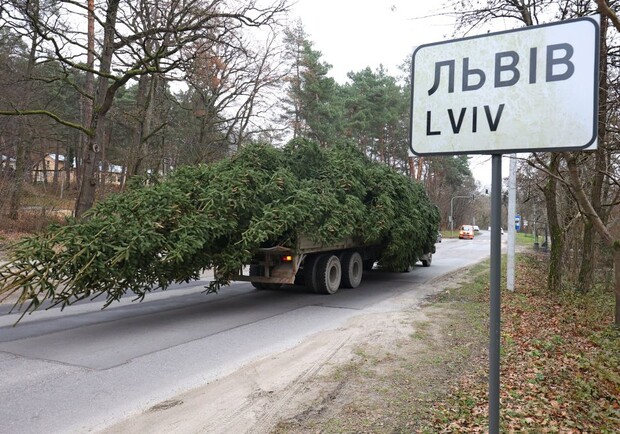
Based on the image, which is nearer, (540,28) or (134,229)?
(540,28)

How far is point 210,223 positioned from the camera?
7922mm

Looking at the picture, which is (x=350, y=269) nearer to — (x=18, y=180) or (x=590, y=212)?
(x=590, y=212)

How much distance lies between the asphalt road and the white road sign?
12.0 feet

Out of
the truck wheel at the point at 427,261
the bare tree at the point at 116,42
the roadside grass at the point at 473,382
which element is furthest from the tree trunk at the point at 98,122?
the truck wheel at the point at 427,261

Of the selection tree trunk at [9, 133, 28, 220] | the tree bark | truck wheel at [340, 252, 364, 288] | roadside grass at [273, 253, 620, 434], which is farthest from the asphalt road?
tree trunk at [9, 133, 28, 220]

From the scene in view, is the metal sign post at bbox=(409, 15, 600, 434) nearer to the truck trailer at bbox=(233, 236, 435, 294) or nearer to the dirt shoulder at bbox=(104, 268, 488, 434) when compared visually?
the dirt shoulder at bbox=(104, 268, 488, 434)

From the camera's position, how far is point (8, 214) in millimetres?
21359

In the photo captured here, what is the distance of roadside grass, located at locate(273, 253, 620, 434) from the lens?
399 cm

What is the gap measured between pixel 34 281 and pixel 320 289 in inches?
244

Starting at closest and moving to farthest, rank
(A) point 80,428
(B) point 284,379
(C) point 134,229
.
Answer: (A) point 80,428 → (B) point 284,379 → (C) point 134,229

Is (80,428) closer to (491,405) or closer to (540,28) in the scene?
(491,405)

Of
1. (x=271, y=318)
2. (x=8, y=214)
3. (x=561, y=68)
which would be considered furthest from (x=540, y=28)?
(x=8, y=214)

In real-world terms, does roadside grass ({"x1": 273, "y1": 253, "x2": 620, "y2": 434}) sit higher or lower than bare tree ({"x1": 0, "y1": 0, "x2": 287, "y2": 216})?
lower

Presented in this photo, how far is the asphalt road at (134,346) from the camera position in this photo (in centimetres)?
434
